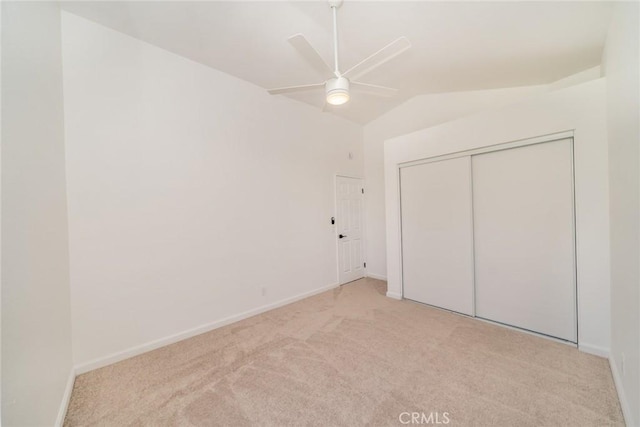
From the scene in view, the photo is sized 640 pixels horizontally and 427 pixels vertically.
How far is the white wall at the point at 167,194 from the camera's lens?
2.16 meters

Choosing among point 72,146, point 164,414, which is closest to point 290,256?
point 164,414

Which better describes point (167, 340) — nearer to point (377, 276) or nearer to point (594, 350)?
point (377, 276)

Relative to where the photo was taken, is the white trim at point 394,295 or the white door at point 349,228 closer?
the white trim at point 394,295

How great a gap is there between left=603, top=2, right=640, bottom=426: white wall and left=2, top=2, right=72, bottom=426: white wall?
124 inches

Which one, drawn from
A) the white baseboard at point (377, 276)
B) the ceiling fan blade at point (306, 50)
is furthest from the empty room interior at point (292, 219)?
the white baseboard at point (377, 276)

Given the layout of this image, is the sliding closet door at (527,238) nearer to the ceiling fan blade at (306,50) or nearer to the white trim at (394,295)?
the white trim at (394,295)

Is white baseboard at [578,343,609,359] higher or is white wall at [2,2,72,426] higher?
white wall at [2,2,72,426]

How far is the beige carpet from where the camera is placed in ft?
5.39

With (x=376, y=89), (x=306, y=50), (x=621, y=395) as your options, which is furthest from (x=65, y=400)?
(x=621, y=395)

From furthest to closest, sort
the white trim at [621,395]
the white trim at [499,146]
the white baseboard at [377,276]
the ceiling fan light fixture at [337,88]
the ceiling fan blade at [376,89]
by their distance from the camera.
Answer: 1. the white baseboard at [377,276]
2. the white trim at [499,146]
3. the ceiling fan blade at [376,89]
4. the ceiling fan light fixture at [337,88]
5. the white trim at [621,395]

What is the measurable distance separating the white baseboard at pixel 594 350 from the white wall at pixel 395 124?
8.82 ft

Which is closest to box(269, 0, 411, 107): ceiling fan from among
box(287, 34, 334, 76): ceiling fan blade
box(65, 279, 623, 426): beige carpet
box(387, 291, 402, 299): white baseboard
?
box(287, 34, 334, 76): ceiling fan blade

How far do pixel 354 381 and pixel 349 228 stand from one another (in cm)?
291

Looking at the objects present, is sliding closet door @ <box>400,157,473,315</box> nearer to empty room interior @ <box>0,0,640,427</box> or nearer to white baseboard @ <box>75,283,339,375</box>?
empty room interior @ <box>0,0,640,427</box>
